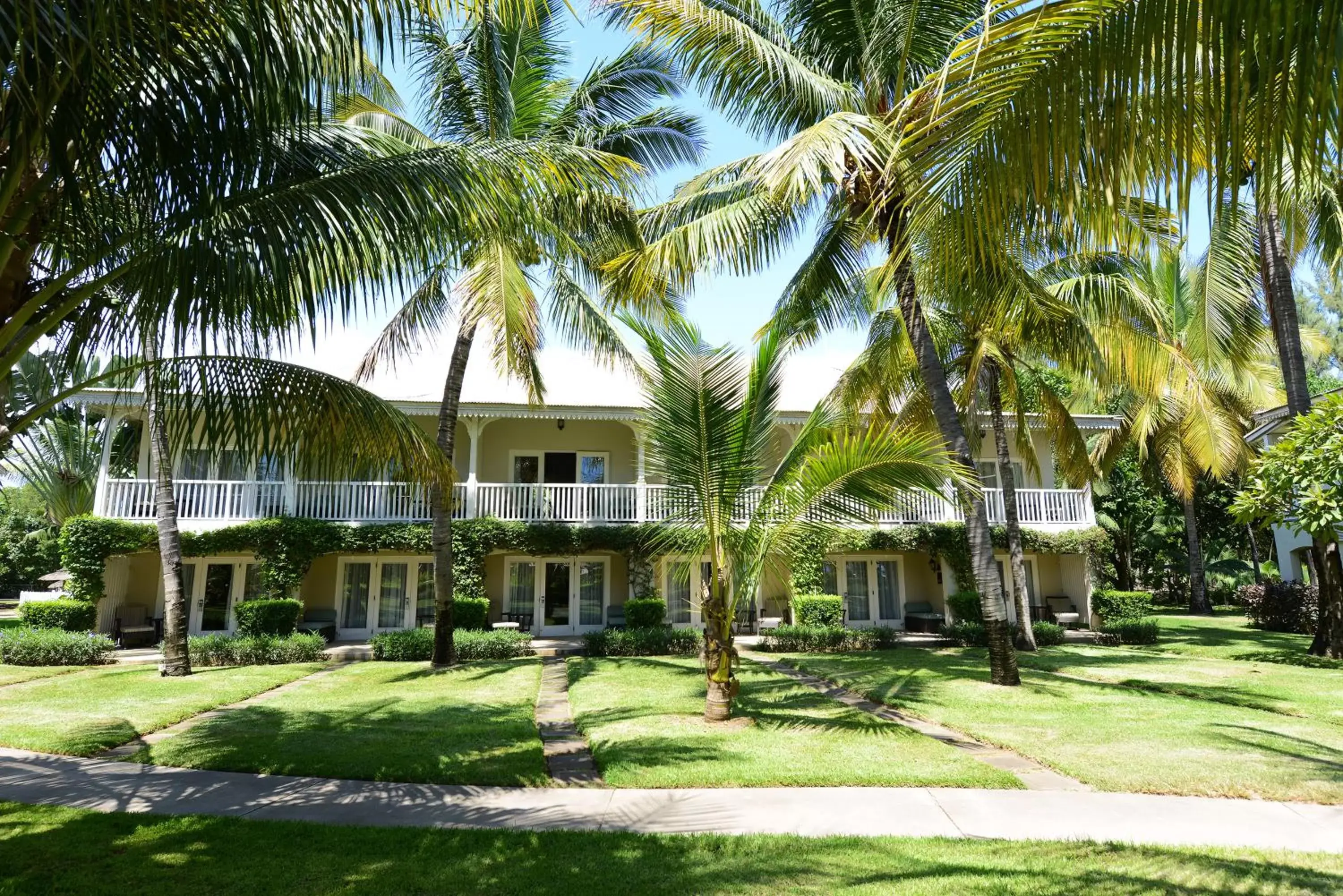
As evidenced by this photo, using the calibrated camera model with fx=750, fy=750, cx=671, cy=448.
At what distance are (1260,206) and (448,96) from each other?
12.5 m

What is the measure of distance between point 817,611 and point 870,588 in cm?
387

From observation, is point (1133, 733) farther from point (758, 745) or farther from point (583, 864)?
point (583, 864)

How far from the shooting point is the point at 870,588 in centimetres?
2066

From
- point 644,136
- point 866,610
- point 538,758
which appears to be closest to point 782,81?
point 644,136

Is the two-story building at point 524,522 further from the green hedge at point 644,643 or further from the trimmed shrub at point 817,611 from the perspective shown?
the green hedge at point 644,643

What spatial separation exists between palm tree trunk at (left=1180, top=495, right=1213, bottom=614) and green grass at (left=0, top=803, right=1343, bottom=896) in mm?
24110

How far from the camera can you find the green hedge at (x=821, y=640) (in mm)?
16594

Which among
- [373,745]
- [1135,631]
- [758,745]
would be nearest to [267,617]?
[373,745]

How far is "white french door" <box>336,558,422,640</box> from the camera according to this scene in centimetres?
1883

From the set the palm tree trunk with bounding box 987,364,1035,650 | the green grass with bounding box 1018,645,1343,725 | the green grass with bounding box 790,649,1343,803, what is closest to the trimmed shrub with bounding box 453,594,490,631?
the green grass with bounding box 790,649,1343,803

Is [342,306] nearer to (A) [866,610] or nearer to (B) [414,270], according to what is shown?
(B) [414,270]

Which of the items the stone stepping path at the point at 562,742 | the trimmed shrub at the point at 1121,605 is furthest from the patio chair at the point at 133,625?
the trimmed shrub at the point at 1121,605

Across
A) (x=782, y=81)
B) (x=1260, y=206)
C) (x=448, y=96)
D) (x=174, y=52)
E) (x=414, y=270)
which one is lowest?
(x=1260, y=206)

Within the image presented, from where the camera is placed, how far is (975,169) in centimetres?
270
